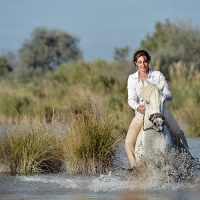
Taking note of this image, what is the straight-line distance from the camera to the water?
34.2 feet

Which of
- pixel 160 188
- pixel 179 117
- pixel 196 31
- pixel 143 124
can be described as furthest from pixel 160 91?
pixel 196 31

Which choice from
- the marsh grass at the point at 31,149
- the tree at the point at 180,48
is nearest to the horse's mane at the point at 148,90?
the marsh grass at the point at 31,149

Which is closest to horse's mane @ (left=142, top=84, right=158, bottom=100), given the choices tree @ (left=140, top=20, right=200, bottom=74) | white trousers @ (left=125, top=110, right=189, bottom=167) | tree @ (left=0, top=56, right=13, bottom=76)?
white trousers @ (left=125, top=110, right=189, bottom=167)

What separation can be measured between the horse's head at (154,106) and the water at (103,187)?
833 millimetres

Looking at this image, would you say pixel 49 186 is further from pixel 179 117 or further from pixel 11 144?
pixel 179 117

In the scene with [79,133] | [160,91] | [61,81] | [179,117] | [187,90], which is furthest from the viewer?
[61,81]

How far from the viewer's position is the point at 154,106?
10523 millimetres

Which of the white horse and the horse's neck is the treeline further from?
the horse's neck

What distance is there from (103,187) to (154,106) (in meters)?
1.51

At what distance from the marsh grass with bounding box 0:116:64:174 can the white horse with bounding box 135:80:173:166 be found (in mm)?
2478

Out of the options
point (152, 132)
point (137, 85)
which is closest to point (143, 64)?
point (137, 85)

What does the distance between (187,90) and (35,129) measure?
12790 mm

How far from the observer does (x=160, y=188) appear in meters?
10.9

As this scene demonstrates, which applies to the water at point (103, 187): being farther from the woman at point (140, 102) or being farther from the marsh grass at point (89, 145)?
the marsh grass at point (89, 145)
